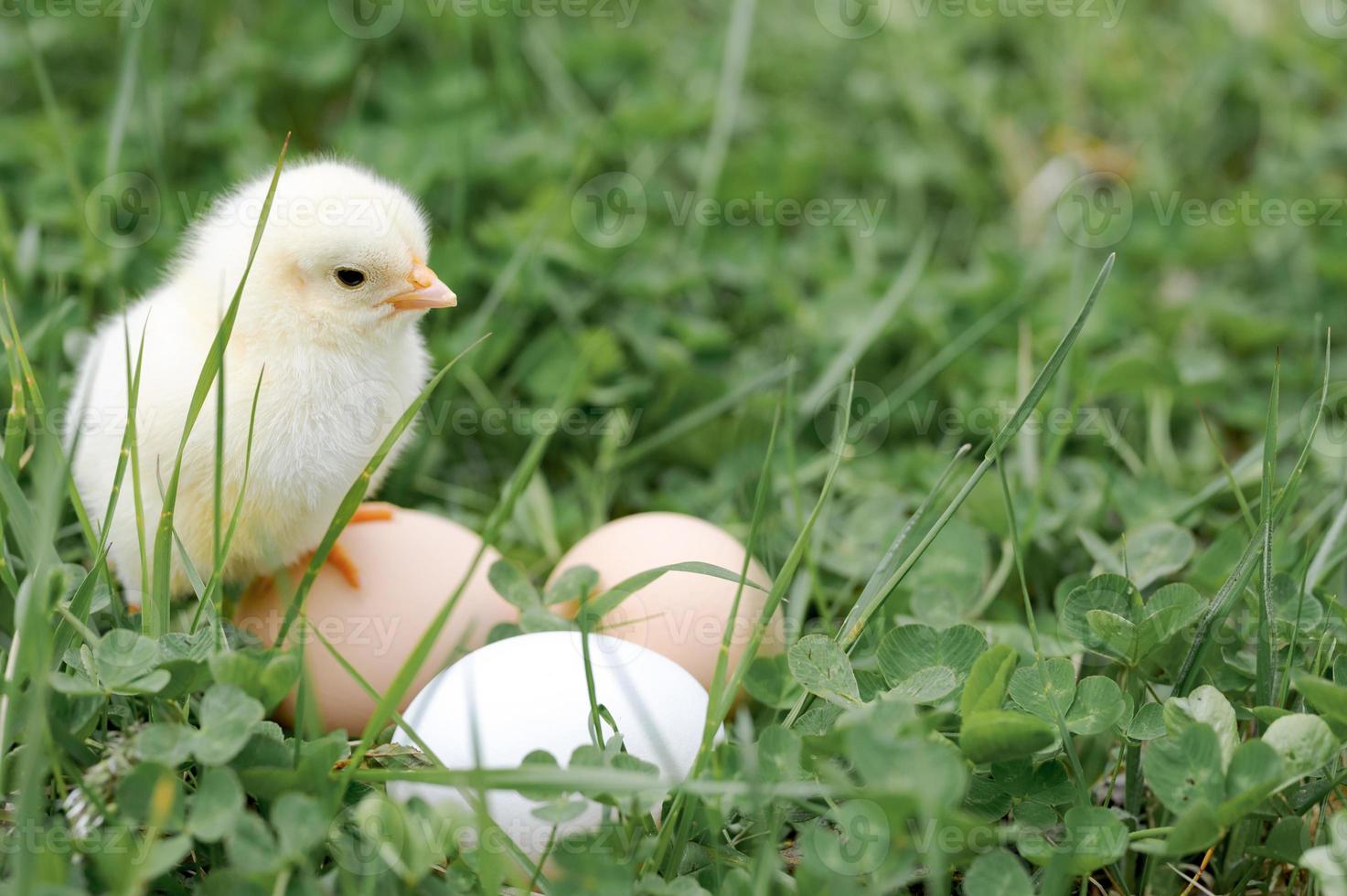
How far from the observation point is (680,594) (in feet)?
6.37

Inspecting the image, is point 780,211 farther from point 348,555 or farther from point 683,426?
point 348,555

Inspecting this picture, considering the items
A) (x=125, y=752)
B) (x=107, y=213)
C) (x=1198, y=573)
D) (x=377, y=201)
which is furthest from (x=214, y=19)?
(x=1198, y=573)

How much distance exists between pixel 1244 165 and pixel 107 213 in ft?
10.8

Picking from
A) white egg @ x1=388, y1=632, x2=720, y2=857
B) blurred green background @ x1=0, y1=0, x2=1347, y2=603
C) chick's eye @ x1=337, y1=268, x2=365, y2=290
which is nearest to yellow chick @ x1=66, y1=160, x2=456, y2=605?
chick's eye @ x1=337, y1=268, x2=365, y2=290

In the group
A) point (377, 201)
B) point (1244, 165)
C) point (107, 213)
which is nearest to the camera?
point (377, 201)

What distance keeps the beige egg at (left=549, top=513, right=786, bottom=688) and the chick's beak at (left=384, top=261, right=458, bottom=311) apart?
52 cm

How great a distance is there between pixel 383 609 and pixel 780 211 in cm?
182

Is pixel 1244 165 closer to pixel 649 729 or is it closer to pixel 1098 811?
pixel 1098 811

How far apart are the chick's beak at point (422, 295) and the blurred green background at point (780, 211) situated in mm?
567

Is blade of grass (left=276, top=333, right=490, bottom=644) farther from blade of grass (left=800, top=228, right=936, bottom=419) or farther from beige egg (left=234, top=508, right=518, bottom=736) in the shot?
blade of grass (left=800, top=228, right=936, bottom=419)

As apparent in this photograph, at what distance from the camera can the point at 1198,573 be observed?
2016 millimetres

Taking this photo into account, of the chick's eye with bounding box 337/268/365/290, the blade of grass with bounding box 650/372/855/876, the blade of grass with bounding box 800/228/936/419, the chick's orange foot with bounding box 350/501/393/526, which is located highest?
the chick's eye with bounding box 337/268/365/290

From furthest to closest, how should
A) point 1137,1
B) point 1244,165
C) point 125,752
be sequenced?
1. point 1137,1
2. point 1244,165
3. point 125,752

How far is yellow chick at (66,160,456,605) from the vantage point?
1.73 metres
